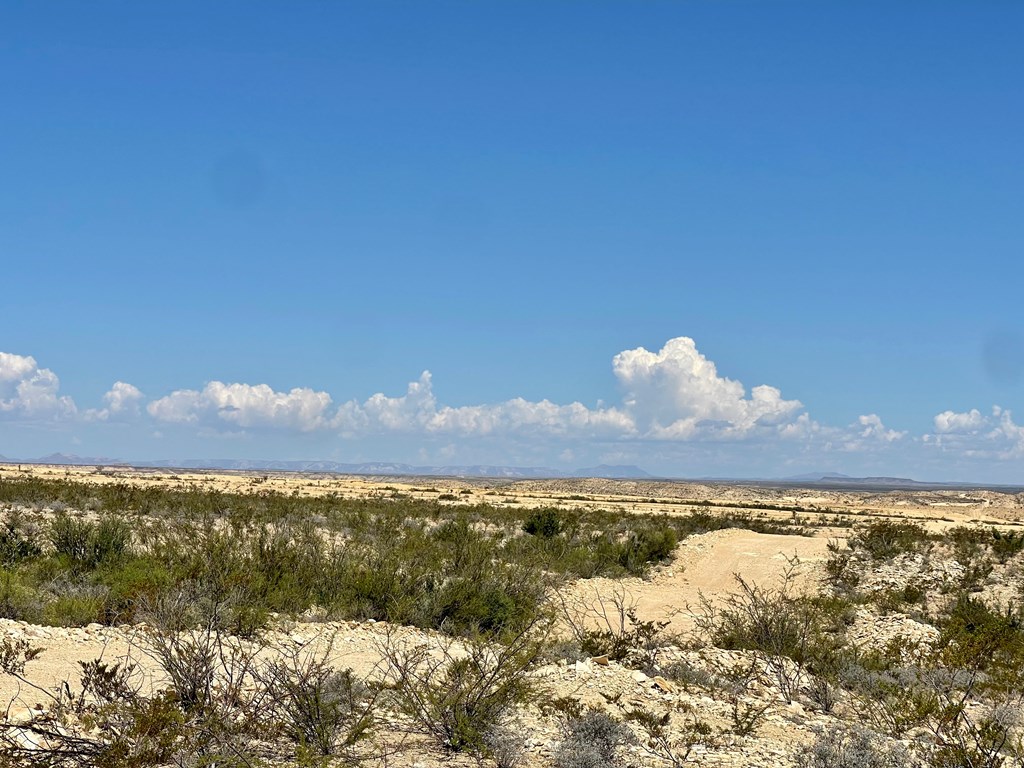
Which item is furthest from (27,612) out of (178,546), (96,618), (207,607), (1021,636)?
(1021,636)

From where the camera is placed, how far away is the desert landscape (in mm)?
8047

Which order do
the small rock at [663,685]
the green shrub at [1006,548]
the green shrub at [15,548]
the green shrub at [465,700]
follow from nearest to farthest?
1. the green shrub at [465,700]
2. the small rock at [663,685]
3. the green shrub at [15,548]
4. the green shrub at [1006,548]

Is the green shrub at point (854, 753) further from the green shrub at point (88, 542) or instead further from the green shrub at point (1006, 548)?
the green shrub at point (1006, 548)

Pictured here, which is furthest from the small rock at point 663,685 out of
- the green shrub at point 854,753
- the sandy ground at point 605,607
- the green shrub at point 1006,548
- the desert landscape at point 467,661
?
the green shrub at point 1006,548

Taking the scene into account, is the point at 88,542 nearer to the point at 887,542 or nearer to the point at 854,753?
the point at 854,753

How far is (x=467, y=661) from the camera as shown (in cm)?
931

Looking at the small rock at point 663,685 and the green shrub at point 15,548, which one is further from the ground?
the green shrub at point 15,548

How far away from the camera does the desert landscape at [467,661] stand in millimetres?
8047

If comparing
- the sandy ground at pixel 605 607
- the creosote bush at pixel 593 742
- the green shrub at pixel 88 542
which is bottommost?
the sandy ground at pixel 605 607

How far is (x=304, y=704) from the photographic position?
8164 mm

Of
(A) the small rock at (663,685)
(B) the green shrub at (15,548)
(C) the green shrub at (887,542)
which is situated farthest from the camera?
(C) the green shrub at (887,542)

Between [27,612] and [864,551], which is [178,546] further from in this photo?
[864,551]

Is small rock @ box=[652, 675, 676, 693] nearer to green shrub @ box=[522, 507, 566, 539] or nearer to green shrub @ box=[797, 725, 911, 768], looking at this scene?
green shrub @ box=[797, 725, 911, 768]

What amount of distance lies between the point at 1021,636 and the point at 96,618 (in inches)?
626
